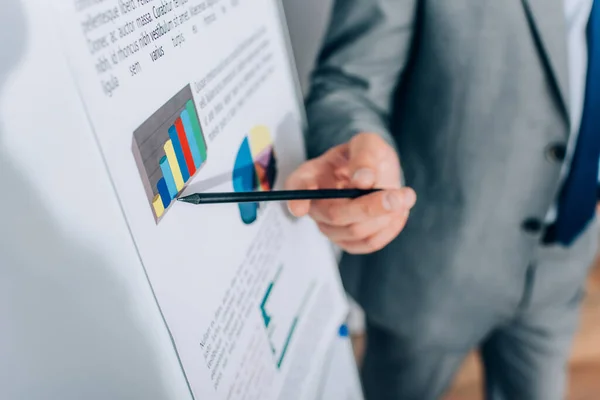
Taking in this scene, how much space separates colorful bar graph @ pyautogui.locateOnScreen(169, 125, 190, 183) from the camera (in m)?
0.30

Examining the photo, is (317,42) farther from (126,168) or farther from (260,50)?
(126,168)

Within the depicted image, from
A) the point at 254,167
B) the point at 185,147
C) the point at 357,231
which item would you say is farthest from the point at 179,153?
the point at 357,231

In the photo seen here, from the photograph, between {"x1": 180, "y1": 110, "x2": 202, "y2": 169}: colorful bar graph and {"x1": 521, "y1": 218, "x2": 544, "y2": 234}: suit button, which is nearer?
{"x1": 180, "y1": 110, "x2": 202, "y2": 169}: colorful bar graph

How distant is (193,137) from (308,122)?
0.28 meters

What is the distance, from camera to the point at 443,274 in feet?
2.23

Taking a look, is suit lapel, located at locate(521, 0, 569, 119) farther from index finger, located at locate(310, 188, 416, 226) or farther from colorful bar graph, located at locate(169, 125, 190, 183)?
colorful bar graph, located at locate(169, 125, 190, 183)

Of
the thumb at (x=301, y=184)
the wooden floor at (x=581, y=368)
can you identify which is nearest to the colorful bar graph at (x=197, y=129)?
the thumb at (x=301, y=184)

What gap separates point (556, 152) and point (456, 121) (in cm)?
11

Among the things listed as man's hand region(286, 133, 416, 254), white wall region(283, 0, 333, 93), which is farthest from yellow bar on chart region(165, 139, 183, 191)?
white wall region(283, 0, 333, 93)

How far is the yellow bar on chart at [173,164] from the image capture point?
0.98 feet

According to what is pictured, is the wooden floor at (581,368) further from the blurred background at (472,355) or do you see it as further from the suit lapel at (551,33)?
the suit lapel at (551,33)

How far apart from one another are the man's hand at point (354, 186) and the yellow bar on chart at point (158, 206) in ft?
0.60

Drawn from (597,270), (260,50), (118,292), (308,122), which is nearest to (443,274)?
(308,122)

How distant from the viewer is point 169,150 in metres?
0.30
